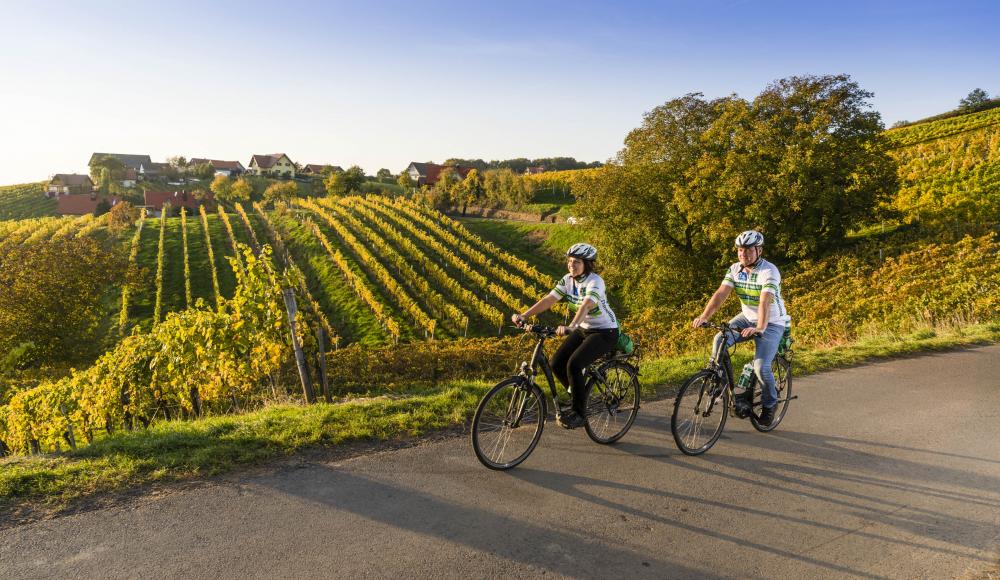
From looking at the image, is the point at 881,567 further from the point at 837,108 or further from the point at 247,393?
the point at 837,108

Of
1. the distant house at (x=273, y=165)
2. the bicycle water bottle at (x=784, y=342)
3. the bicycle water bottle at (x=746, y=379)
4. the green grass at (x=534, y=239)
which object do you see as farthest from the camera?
the distant house at (x=273, y=165)

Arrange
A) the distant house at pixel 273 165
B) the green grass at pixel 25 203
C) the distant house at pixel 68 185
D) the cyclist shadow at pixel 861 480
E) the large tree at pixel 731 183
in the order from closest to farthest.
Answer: the cyclist shadow at pixel 861 480 → the large tree at pixel 731 183 → the green grass at pixel 25 203 → the distant house at pixel 68 185 → the distant house at pixel 273 165

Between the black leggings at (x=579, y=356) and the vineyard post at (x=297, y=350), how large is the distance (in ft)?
15.1

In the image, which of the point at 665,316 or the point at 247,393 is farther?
the point at 665,316

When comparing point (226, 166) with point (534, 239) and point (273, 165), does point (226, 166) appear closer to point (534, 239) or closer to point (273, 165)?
point (273, 165)

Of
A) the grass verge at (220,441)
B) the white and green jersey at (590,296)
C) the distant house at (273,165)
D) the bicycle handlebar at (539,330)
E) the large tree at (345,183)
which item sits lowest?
the grass verge at (220,441)

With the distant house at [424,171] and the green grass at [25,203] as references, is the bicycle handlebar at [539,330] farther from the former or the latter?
the distant house at [424,171]

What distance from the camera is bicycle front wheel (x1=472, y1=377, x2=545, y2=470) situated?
17.4 ft

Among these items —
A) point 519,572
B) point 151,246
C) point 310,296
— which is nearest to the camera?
point 519,572

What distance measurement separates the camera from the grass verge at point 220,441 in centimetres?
483

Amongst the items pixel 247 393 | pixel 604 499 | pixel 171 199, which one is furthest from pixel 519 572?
pixel 171 199

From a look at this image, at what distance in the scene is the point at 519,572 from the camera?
375 centimetres

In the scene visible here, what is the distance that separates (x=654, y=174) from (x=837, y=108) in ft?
29.6

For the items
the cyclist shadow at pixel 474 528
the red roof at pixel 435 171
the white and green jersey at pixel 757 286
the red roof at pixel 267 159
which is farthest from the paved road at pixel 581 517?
the red roof at pixel 267 159
